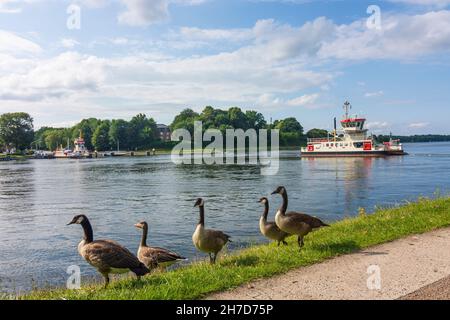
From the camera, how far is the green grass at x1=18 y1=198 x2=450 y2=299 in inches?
310

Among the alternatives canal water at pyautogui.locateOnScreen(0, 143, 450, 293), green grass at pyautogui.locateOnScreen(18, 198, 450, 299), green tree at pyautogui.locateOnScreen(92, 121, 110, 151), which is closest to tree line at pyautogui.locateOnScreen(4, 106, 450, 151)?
green tree at pyautogui.locateOnScreen(92, 121, 110, 151)

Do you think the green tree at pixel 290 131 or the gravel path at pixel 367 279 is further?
the green tree at pixel 290 131

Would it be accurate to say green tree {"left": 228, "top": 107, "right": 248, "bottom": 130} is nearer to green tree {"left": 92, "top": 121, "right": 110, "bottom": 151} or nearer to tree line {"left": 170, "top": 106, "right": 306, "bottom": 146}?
tree line {"left": 170, "top": 106, "right": 306, "bottom": 146}

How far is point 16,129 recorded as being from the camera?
489 ft

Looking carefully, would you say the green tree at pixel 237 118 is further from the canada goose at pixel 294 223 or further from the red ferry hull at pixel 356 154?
the canada goose at pixel 294 223

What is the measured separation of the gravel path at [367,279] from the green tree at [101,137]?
168757 mm

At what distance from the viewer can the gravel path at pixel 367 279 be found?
7270 millimetres

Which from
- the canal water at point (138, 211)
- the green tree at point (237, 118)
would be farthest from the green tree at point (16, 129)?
the canal water at point (138, 211)

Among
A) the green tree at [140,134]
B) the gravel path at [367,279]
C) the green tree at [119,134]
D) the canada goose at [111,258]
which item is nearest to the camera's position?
the gravel path at [367,279]

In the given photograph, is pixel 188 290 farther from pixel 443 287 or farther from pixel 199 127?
pixel 199 127

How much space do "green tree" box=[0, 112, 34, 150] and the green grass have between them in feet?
504

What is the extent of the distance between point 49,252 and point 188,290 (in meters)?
12.8

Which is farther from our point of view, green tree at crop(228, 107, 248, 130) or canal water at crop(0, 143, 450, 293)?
green tree at crop(228, 107, 248, 130)
